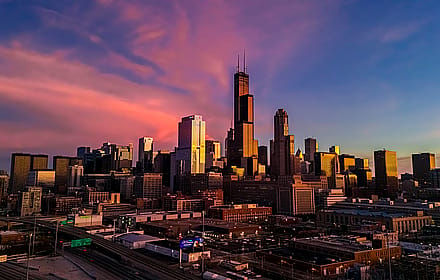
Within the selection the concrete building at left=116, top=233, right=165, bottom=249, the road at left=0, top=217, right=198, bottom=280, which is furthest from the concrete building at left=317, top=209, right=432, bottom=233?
the road at left=0, top=217, right=198, bottom=280

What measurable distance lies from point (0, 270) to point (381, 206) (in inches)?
6793

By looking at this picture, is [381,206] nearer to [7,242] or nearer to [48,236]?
[48,236]

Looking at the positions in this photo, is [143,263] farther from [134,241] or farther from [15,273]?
[15,273]

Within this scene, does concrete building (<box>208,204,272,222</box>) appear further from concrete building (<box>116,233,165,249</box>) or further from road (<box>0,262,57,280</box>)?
road (<box>0,262,57,280</box>)

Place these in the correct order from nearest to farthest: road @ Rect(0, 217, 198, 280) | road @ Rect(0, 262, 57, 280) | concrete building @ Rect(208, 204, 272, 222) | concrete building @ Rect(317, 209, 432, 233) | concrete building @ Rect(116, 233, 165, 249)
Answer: road @ Rect(0, 217, 198, 280) → road @ Rect(0, 262, 57, 280) → concrete building @ Rect(116, 233, 165, 249) → concrete building @ Rect(317, 209, 432, 233) → concrete building @ Rect(208, 204, 272, 222)

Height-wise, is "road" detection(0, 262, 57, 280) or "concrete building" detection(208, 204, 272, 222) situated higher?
"concrete building" detection(208, 204, 272, 222)

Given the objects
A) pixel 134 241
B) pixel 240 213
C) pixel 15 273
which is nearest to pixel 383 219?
Result: pixel 240 213

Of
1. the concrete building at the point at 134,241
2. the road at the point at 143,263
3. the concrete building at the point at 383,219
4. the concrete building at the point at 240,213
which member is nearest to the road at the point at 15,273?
the road at the point at 143,263

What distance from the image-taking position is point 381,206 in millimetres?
187000

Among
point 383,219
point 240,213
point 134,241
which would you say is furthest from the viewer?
point 240,213

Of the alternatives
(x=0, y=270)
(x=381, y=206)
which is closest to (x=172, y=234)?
(x=0, y=270)

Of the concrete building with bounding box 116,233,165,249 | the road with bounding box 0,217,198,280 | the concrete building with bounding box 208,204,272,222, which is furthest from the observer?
the concrete building with bounding box 208,204,272,222

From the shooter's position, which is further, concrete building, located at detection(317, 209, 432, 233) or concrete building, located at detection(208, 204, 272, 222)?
concrete building, located at detection(208, 204, 272, 222)

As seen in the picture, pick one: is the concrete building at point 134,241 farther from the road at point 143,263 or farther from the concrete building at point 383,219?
the concrete building at point 383,219
